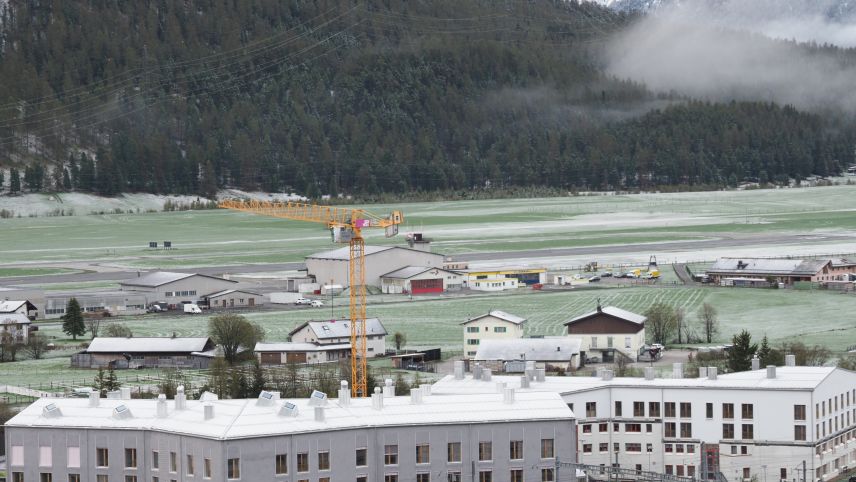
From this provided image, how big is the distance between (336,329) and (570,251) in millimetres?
51722

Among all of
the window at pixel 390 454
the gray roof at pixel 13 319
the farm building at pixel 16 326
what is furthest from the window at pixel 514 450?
the gray roof at pixel 13 319

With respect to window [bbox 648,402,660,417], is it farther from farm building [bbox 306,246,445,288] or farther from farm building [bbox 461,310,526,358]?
farm building [bbox 306,246,445,288]

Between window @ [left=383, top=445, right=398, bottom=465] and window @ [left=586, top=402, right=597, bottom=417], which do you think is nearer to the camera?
window @ [left=383, top=445, right=398, bottom=465]

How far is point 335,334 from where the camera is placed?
63156mm

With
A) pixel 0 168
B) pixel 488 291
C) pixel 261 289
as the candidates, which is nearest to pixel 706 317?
pixel 488 291

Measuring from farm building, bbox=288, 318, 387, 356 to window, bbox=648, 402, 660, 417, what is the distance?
20636 millimetres

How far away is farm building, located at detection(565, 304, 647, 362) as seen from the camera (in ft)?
195

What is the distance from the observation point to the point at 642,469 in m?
41.1

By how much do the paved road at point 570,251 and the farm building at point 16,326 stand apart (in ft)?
88.0

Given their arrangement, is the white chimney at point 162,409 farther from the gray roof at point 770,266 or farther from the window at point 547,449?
the gray roof at point 770,266

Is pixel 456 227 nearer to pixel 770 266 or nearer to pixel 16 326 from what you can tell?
pixel 770 266

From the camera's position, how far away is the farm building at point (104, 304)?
79.7 metres

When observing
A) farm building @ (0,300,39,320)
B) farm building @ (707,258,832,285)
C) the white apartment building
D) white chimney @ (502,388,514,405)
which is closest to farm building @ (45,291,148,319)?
farm building @ (0,300,39,320)

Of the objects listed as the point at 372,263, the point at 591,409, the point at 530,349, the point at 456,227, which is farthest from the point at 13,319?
the point at 456,227
